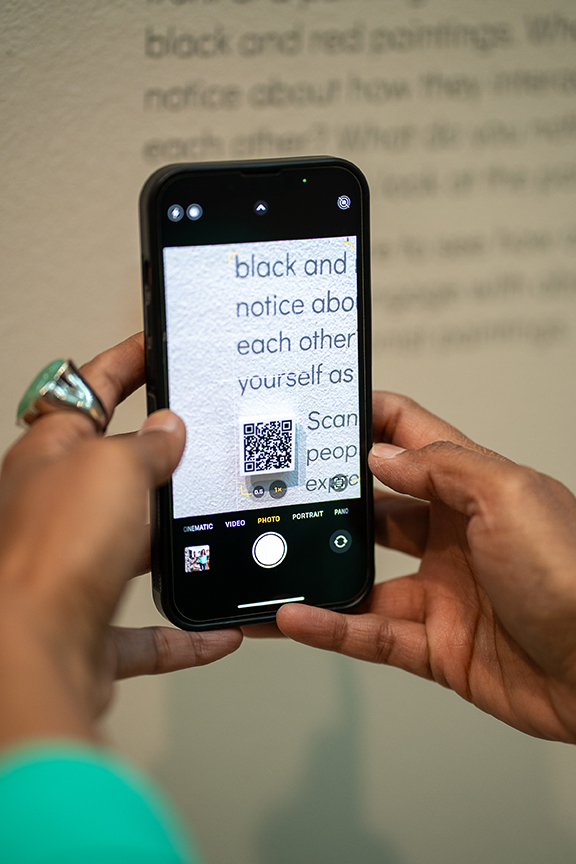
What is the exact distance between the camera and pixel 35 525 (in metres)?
0.26

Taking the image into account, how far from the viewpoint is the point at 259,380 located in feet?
1.33

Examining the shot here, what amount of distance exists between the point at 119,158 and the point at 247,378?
23 centimetres

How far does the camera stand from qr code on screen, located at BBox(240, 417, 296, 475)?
41 centimetres

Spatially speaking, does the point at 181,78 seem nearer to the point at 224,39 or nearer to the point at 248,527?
the point at 224,39

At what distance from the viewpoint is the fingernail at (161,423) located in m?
0.35

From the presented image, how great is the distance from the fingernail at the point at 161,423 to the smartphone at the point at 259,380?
0.10 feet

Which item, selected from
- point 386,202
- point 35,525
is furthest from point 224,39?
point 35,525

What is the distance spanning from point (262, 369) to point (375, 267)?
0.22 metres

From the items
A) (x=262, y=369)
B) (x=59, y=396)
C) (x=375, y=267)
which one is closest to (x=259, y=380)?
(x=262, y=369)

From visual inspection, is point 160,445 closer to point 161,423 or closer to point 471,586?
point 161,423

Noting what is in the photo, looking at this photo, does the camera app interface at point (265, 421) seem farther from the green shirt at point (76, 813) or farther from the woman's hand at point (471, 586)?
the green shirt at point (76, 813)

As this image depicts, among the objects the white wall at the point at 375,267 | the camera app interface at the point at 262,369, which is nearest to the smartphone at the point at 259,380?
the camera app interface at the point at 262,369

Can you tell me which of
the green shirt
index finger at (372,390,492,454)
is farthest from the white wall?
the green shirt

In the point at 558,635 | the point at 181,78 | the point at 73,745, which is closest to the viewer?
the point at 73,745
